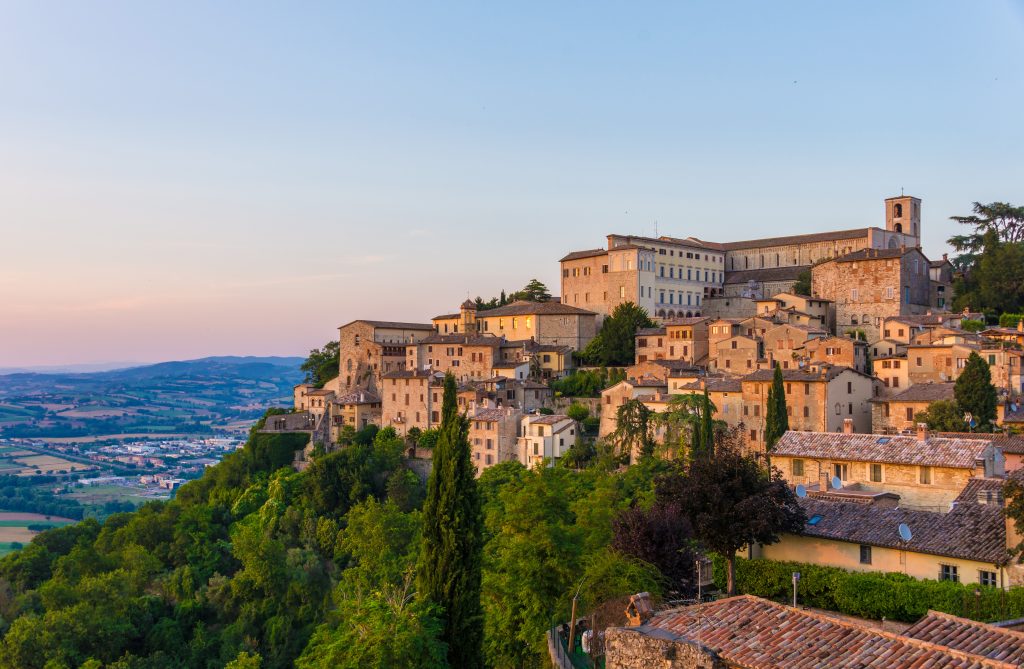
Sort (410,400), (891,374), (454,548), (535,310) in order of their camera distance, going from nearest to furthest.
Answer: (454,548), (891,374), (410,400), (535,310)

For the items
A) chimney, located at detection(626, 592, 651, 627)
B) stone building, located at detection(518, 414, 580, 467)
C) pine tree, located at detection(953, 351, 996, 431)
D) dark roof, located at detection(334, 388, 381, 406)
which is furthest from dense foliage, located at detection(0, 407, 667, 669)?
pine tree, located at detection(953, 351, 996, 431)

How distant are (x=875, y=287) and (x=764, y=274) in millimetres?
14969

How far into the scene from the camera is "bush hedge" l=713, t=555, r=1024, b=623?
65.4ft

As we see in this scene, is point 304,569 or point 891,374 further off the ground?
point 891,374

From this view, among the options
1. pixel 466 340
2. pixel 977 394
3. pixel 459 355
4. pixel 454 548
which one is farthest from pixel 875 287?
pixel 454 548

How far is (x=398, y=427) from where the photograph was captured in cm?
6550

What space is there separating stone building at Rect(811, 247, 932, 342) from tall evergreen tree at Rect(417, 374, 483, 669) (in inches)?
1836

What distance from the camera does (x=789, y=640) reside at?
14.5m

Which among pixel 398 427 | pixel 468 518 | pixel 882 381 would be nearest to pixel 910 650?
pixel 468 518

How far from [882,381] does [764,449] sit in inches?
362

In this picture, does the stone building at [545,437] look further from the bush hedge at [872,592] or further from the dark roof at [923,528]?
the dark roof at [923,528]

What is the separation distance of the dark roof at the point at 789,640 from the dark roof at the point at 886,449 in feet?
53.5

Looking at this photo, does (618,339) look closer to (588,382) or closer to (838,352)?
(588,382)

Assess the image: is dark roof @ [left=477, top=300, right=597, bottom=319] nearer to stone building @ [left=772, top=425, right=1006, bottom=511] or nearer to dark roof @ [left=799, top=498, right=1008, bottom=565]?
stone building @ [left=772, top=425, right=1006, bottom=511]
